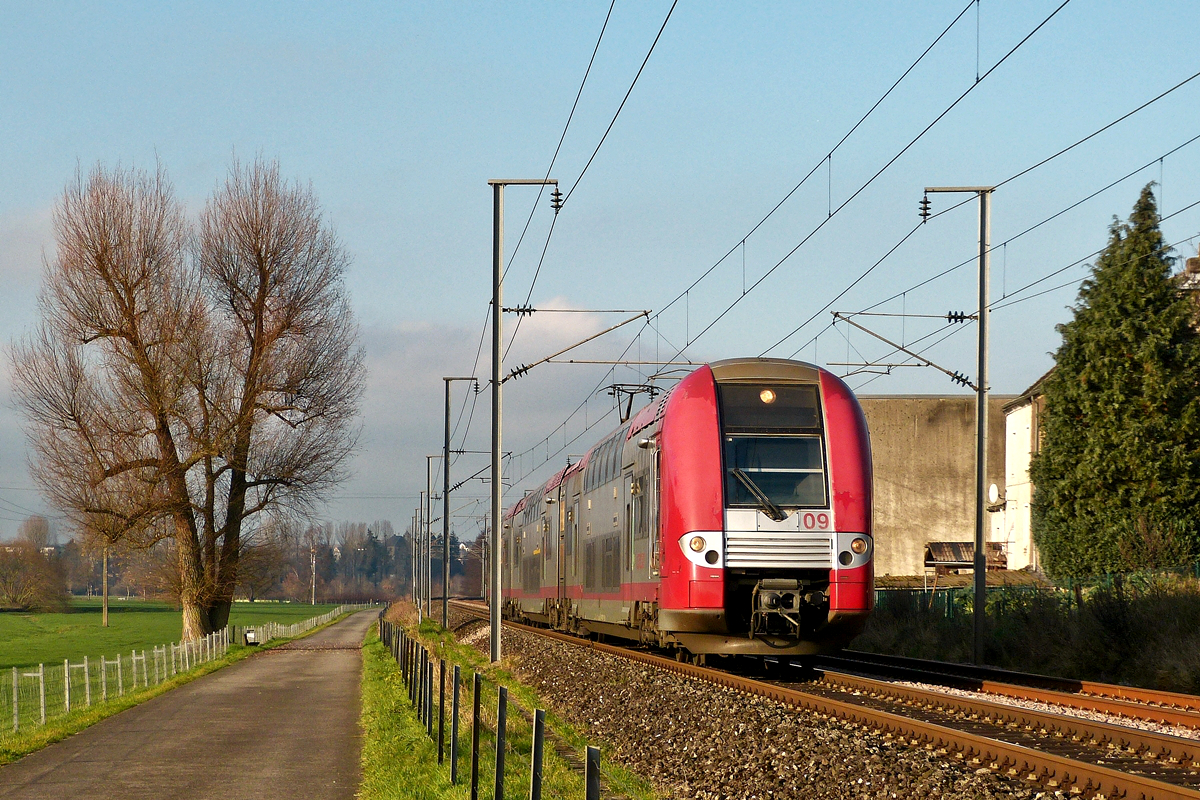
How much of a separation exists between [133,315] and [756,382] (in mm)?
24582

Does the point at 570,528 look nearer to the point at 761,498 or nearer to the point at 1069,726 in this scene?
the point at 761,498

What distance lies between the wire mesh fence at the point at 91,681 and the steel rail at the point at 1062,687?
12617mm

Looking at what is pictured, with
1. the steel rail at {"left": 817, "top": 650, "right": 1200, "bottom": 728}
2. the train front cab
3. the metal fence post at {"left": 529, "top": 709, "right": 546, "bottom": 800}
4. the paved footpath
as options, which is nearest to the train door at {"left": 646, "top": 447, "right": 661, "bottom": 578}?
the train front cab

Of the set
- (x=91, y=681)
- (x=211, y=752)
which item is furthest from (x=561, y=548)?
(x=211, y=752)

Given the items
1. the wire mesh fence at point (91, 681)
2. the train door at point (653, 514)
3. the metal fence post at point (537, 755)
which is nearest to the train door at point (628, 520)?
the train door at point (653, 514)

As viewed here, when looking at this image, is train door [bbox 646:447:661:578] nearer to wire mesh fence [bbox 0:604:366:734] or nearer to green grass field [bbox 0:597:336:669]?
wire mesh fence [bbox 0:604:366:734]

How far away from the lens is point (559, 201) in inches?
925

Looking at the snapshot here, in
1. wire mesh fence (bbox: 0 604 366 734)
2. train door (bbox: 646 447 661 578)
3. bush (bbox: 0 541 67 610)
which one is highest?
train door (bbox: 646 447 661 578)

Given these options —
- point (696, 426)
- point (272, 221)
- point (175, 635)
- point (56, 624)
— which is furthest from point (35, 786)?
point (56, 624)

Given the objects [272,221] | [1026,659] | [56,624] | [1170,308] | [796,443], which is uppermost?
[272,221]

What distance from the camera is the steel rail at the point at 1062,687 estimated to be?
13.3m

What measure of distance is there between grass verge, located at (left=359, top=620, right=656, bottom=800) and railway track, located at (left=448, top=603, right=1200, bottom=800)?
2.54m

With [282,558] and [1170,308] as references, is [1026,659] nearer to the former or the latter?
[1170,308]

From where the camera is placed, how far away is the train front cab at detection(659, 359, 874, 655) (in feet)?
52.5
